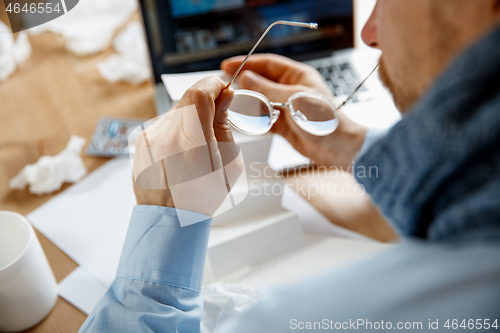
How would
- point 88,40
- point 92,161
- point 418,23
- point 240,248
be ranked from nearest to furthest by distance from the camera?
point 418,23 < point 240,248 < point 92,161 < point 88,40

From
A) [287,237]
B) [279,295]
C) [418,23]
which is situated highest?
[418,23]

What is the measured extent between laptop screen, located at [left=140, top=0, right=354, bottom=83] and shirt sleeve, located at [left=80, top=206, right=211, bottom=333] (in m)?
0.31

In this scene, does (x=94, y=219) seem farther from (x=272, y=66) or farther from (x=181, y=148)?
(x=272, y=66)

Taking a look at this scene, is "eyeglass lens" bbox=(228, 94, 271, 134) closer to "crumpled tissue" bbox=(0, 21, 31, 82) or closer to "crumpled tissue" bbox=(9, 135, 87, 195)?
"crumpled tissue" bbox=(9, 135, 87, 195)

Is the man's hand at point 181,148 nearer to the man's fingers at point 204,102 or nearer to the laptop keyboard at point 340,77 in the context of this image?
the man's fingers at point 204,102

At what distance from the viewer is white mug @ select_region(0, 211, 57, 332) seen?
314 millimetres

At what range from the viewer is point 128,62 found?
0.66 meters

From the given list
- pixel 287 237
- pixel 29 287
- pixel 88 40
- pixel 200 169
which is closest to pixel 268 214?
pixel 287 237

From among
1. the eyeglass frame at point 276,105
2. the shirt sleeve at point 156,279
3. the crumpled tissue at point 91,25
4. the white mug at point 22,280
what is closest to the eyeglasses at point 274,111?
the eyeglass frame at point 276,105

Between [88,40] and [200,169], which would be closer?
[200,169]

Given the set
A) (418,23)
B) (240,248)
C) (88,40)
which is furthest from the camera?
(88,40)

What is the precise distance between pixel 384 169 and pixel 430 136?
55mm

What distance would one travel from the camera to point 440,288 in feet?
0.62

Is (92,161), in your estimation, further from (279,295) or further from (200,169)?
(279,295)
